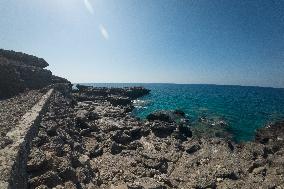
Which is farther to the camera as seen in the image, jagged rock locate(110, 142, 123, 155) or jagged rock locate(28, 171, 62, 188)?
jagged rock locate(110, 142, 123, 155)

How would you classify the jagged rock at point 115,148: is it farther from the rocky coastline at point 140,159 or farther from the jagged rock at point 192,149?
the jagged rock at point 192,149

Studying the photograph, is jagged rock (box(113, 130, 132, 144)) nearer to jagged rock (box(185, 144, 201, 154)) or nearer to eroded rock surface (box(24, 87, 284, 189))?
eroded rock surface (box(24, 87, 284, 189))

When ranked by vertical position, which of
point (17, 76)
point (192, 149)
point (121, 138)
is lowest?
point (192, 149)

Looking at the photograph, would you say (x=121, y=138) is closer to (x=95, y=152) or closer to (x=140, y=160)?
(x=95, y=152)

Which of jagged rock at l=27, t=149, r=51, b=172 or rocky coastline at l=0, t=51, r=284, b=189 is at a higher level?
jagged rock at l=27, t=149, r=51, b=172

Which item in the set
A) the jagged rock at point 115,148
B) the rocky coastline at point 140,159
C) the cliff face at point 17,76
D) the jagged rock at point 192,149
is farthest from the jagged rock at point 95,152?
the cliff face at point 17,76

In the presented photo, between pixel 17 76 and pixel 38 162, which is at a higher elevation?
pixel 17 76

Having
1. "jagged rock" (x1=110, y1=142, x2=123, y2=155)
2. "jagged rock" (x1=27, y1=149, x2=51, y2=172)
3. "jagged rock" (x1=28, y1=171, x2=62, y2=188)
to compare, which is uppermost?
"jagged rock" (x1=27, y1=149, x2=51, y2=172)

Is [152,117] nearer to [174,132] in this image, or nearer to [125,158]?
[174,132]

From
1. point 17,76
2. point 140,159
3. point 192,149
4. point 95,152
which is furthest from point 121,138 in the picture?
point 17,76

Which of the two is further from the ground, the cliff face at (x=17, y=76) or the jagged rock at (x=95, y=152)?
the cliff face at (x=17, y=76)

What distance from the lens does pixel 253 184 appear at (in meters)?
17.8

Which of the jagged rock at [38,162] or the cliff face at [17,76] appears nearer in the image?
the jagged rock at [38,162]

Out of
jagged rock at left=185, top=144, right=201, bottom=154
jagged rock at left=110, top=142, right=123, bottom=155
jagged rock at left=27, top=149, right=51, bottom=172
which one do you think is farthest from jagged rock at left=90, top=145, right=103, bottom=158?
jagged rock at left=185, top=144, right=201, bottom=154
